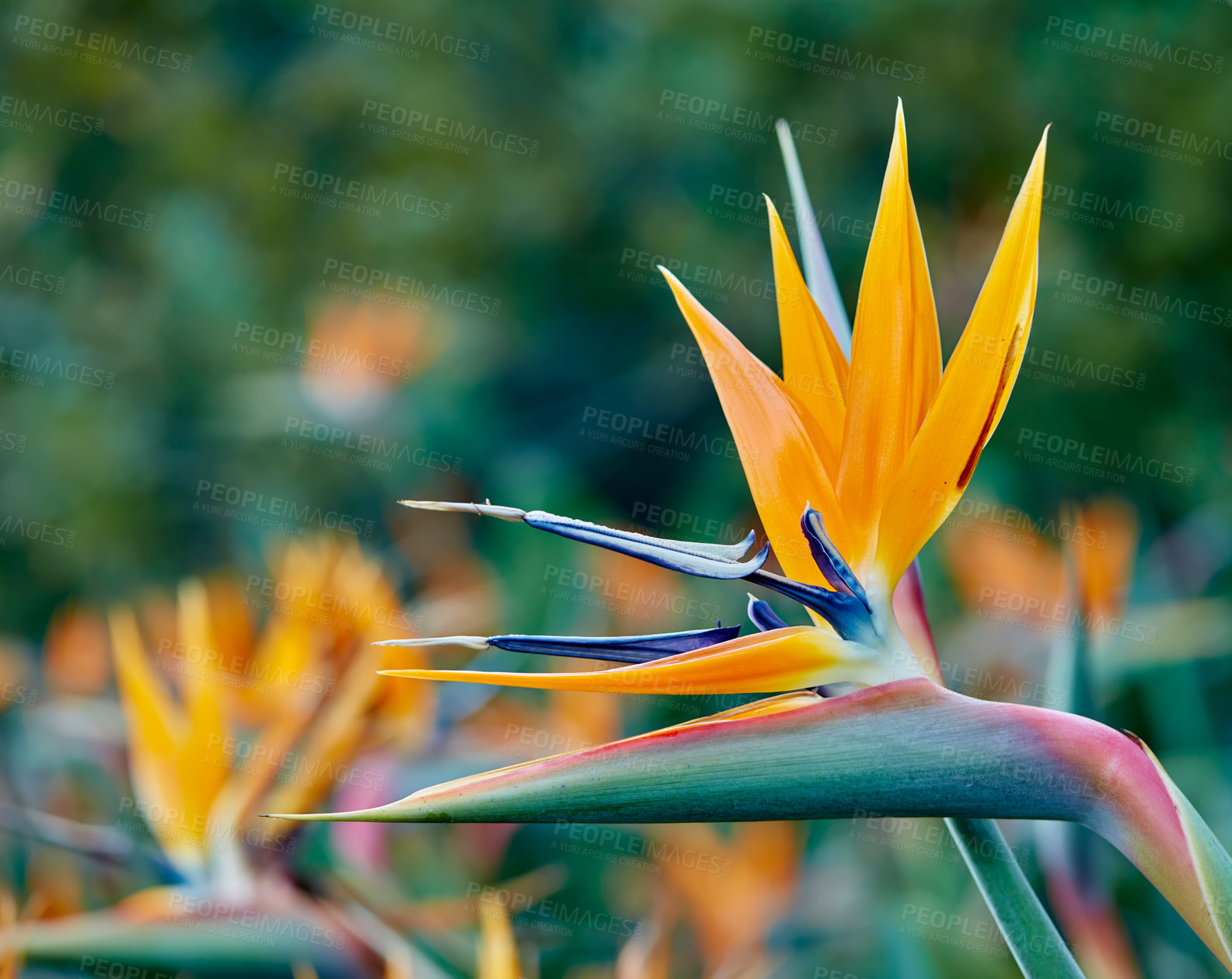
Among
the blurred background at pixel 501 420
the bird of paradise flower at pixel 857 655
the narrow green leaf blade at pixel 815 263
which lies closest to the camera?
the bird of paradise flower at pixel 857 655

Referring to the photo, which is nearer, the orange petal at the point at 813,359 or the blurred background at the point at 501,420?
the orange petal at the point at 813,359

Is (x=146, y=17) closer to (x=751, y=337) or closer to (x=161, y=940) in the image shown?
(x=751, y=337)

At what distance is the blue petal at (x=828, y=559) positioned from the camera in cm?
36

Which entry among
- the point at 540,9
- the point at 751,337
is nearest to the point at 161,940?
the point at 751,337

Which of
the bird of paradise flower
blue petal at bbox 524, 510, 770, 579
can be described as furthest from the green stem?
blue petal at bbox 524, 510, 770, 579

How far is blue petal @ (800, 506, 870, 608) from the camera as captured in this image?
1.19 feet

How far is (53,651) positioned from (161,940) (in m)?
1.00

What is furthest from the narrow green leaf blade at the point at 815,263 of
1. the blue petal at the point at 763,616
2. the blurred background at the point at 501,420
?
the blurred background at the point at 501,420

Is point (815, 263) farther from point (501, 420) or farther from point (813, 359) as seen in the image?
point (501, 420)

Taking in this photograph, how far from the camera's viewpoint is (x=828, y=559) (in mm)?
365

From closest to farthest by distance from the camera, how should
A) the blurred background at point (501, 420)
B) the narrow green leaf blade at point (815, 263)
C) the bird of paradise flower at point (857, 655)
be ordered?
the bird of paradise flower at point (857, 655) < the narrow green leaf blade at point (815, 263) < the blurred background at point (501, 420)

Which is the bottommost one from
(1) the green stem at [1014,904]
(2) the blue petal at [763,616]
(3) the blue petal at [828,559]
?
(1) the green stem at [1014,904]

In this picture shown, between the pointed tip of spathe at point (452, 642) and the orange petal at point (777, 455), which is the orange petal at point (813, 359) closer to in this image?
the orange petal at point (777, 455)

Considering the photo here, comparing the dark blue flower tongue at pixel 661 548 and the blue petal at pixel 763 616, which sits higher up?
the dark blue flower tongue at pixel 661 548
